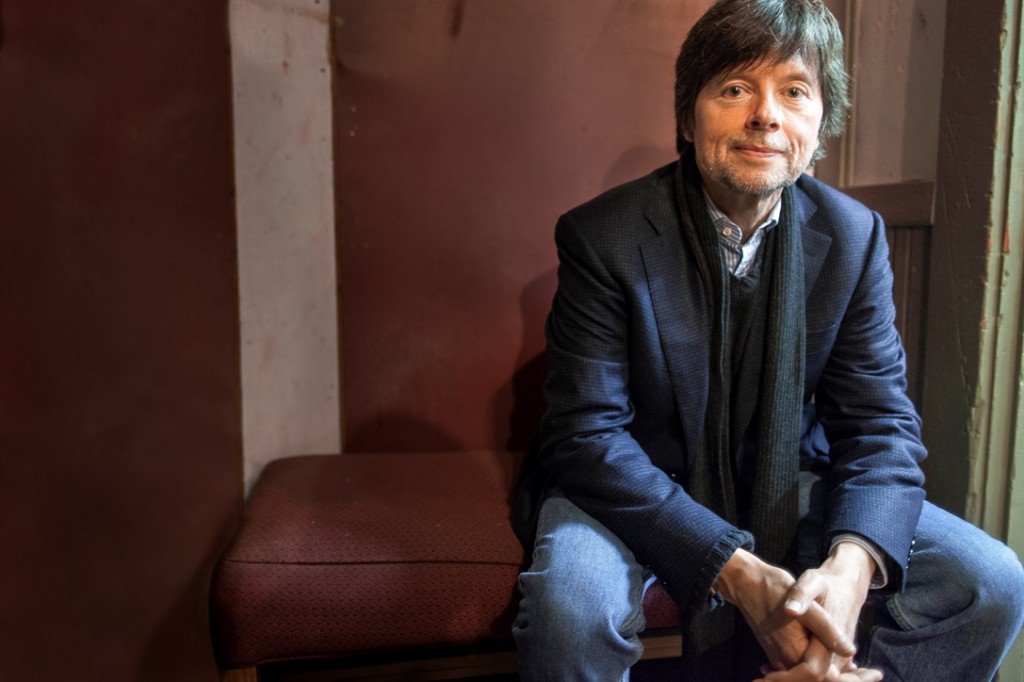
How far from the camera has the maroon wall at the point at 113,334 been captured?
168cm

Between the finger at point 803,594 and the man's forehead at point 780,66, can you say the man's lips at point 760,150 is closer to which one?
the man's forehead at point 780,66

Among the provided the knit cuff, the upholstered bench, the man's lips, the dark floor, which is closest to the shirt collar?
the man's lips

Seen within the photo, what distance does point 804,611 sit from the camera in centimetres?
109

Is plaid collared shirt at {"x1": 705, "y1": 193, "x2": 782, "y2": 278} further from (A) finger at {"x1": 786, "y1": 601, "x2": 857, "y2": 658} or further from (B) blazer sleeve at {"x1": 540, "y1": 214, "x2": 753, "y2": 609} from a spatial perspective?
(A) finger at {"x1": 786, "y1": 601, "x2": 857, "y2": 658}

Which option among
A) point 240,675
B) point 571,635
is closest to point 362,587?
point 240,675

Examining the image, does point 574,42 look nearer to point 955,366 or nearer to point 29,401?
point 955,366

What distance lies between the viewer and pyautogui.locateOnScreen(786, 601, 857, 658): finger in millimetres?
1093

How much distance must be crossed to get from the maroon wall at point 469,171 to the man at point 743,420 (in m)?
0.48

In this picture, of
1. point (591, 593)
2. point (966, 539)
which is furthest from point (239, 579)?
point (966, 539)

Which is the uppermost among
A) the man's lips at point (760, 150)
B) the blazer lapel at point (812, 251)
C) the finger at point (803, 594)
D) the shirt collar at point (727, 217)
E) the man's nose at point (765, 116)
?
the man's nose at point (765, 116)

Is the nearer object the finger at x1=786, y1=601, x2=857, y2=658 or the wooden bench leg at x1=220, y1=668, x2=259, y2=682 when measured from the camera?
the finger at x1=786, y1=601, x2=857, y2=658

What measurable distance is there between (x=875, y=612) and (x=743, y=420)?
35 centimetres

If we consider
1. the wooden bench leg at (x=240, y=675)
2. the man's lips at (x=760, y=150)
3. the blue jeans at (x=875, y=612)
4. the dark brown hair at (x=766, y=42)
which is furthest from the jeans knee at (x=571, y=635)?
the dark brown hair at (x=766, y=42)

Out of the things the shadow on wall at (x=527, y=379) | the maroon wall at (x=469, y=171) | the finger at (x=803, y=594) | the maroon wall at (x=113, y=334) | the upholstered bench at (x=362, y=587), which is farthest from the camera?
the shadow on wall at (x=527, y=379)
